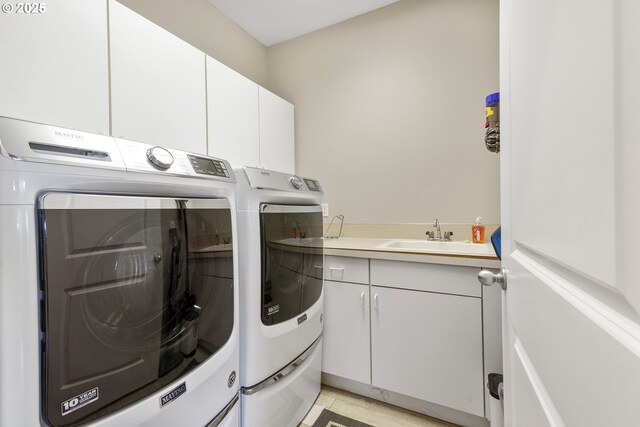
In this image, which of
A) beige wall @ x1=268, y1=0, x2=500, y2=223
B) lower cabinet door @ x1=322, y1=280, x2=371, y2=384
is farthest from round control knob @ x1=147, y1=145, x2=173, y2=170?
beige wall @ x1=268, y1=0, x2=500, y2=223

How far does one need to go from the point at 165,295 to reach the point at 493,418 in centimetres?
137

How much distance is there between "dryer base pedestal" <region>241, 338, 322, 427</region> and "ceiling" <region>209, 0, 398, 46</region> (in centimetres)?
248

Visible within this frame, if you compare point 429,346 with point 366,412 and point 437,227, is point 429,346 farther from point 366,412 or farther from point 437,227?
point 437,227

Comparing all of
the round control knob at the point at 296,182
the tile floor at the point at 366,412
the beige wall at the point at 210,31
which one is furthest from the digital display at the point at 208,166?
the tile floor at the point at 366,412

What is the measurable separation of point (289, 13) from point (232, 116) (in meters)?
1.10

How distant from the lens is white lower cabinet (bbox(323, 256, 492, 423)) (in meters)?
1.38

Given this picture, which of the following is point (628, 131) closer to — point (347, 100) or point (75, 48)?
point (75, 48)

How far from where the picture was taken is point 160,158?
2.59ft

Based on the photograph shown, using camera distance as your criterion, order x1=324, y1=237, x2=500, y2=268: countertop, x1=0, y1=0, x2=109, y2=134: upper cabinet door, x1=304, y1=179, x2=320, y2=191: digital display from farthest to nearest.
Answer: x1=304, y1=179, x2=320, y2=191: digital display < x1=324, y1=237, x2=500, y2=268: countertop < x1=0, y1=0, x2=109, y2=134: upper cabinet door

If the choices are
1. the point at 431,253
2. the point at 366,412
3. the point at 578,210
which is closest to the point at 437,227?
the point at 431,253

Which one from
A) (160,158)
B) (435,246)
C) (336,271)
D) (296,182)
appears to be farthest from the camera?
(435,246)

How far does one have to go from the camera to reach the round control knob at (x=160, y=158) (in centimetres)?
77

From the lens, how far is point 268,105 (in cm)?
216

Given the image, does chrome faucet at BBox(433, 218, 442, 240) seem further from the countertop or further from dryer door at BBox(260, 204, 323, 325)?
dryer door at BBox(260, 204, 323, 325)
